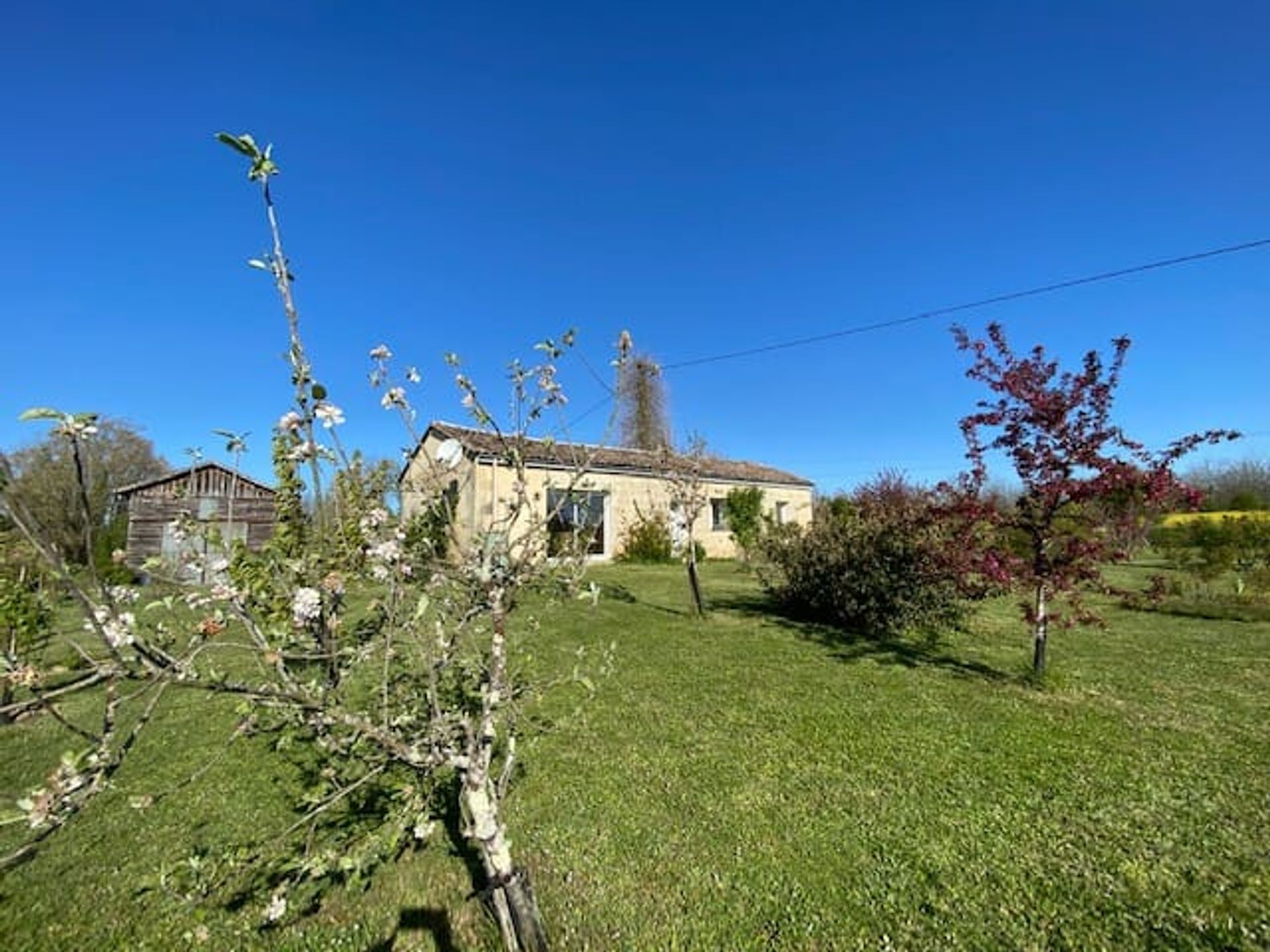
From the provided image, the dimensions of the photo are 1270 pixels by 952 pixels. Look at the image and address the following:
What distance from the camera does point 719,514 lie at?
833 inches

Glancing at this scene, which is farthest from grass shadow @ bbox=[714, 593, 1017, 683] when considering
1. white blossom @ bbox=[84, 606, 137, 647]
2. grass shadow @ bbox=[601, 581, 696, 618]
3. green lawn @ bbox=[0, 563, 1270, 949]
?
white blossom @ bbox=[84, 606, 137, 647]

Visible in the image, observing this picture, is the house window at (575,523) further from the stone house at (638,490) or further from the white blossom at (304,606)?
the stone house at (638,490)

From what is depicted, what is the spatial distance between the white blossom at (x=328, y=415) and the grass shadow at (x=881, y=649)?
20.4 feet

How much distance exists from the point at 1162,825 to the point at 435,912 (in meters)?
3.87

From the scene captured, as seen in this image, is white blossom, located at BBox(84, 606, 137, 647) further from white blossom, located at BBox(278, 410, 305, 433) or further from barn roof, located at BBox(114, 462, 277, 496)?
barn roof, located at BBox(114, 462, 277, 496)

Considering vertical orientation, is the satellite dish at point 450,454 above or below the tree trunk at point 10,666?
above

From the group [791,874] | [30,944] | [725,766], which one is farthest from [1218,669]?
[30,944]

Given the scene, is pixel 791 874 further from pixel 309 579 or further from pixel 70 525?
pixel 70 525

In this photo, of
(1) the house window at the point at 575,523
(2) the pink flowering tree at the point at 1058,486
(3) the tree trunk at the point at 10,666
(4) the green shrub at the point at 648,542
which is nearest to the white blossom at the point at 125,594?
(3) the tree trunk at the point at 10,666

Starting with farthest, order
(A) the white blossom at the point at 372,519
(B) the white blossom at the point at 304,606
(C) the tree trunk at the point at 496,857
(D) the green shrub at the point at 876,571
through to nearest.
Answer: (D) the green shrub at the point at 876,571 → (A) the white blossom at the point at 372,519 → (C) the tree trunk at the point at 496,857 → (B) the white blossom at the point at 304,606

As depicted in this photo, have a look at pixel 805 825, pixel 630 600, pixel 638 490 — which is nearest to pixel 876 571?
pixel 630 600

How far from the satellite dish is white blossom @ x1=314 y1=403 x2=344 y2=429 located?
40 centimetres

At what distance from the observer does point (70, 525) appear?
11266mm

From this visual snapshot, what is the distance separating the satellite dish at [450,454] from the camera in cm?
247
